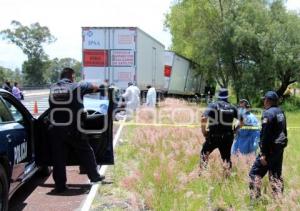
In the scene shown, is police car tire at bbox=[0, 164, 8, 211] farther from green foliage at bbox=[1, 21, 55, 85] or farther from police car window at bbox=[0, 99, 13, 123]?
green foliage at bbox=[1, 21, 55, 85]

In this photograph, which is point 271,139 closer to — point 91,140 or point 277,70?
point 91,140

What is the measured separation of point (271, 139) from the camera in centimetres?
628

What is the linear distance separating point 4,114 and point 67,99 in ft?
3.51

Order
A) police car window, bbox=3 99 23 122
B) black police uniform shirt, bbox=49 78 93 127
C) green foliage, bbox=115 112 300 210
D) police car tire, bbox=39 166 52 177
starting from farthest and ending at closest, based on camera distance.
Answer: police car tire, bbox=39 166 52 177, black police uniform shirt, bbox=49 78 93 127, police car window, bbox=3 99 23 122, green foliage, bbox=115 112 300 210

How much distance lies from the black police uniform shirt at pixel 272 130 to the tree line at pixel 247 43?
25507 millimetres

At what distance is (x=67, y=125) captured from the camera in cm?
712

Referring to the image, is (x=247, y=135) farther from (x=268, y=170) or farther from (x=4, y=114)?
(x=4, y=114)

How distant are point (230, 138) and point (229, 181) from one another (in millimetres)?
988

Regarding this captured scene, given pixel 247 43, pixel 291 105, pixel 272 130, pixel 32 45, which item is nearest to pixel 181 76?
pixel 247 43

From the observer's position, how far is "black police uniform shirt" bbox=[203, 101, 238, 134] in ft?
25.0

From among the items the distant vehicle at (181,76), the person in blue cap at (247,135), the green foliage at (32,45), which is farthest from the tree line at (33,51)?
the person in blue cap at (247,135)

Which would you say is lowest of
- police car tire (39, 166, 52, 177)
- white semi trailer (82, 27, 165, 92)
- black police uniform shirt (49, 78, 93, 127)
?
police car tire (39, 166, 52, 177)

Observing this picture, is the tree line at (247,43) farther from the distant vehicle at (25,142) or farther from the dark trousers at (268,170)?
the dark trousers at (268,170)

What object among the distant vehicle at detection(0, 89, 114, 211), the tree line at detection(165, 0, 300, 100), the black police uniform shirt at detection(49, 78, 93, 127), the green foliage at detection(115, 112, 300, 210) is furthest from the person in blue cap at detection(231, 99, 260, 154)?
the tree line at detection(165, 0, 300, 100)
